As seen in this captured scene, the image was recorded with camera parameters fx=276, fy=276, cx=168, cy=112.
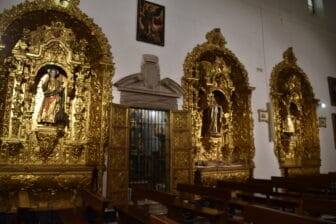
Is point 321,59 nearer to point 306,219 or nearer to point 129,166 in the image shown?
point 129,166

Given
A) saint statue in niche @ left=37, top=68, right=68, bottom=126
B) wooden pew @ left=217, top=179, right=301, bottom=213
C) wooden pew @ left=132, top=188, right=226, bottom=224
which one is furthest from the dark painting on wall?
saint statue in niche @ left=37, top=68, right=68, bottom=126

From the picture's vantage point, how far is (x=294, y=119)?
1059 cm

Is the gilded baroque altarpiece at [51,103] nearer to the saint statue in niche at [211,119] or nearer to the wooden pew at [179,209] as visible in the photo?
the wooden pew at [179,209]

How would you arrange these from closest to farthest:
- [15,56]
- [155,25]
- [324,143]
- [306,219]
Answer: [306,219]
[15,56]
[155,25]
[324,143]

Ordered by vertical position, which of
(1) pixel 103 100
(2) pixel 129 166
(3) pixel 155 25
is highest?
(3) pixel 155 25

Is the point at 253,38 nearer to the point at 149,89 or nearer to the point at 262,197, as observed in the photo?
the point at 149,89

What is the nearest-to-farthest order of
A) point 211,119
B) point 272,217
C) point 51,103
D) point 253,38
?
point 272,217
point 51,103
point 211,119
point 253,38

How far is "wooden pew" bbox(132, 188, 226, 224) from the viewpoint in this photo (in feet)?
11.1

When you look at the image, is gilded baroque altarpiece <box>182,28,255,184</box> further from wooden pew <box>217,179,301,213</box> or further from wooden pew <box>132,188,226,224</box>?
wooden pew <box>132,188,226,224</box>

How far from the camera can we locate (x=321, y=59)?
11828 millimetres

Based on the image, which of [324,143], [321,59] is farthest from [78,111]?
[321,59]

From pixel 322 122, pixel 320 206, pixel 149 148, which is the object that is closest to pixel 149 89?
pixel 149 148

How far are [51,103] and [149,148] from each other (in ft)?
8.82

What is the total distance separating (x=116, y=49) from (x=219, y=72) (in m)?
3.46
